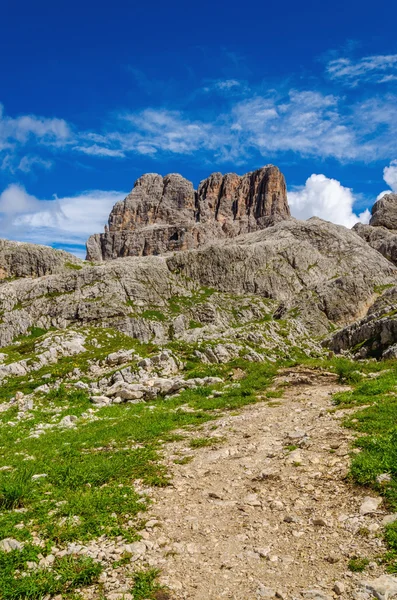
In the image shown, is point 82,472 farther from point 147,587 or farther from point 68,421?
point 68,421

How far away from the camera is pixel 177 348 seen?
3500 cm

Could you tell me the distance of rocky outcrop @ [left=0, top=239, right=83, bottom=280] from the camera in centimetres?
16500

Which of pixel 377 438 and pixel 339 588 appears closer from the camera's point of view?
pixel 339 588

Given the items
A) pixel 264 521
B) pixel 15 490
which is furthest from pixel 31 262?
pixel 264 521

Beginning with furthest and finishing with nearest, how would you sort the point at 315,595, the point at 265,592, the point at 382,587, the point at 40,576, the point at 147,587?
the point at 40,576, the point at 147,587, the point at 265,592, the point at 315,595, the point at 382,587

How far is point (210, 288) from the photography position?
145125mm

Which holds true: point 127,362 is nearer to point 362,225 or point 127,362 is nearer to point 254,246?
point 254,246

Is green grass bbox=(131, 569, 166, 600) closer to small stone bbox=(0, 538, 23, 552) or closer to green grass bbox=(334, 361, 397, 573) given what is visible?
small stone bbox=(0, 538, 23, 552)

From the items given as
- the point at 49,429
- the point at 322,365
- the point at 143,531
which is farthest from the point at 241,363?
the point at 143,531

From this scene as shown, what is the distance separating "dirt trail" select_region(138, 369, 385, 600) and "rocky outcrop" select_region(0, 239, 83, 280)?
16223cm

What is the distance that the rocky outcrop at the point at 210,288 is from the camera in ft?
391

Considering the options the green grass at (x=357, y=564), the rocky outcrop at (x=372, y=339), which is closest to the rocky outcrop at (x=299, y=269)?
the rocky outcrop at (x=372, y=339)

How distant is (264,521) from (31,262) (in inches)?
6994

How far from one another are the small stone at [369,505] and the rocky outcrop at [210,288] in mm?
93356
